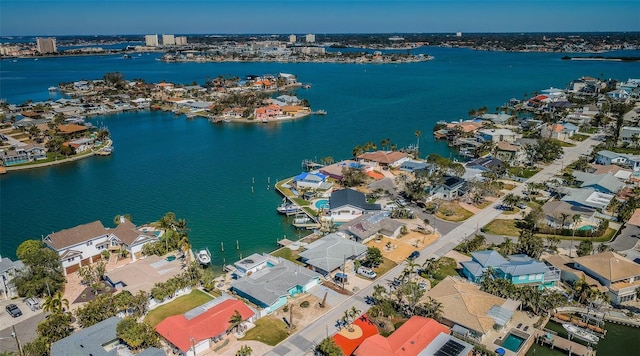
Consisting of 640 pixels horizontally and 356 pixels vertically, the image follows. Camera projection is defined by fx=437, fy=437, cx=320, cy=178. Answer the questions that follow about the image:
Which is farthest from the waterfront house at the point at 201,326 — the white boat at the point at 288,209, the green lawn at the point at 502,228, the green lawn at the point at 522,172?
the green lawn at the point at 522,172

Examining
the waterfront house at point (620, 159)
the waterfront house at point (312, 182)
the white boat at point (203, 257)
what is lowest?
the white boat at point (203, 257)

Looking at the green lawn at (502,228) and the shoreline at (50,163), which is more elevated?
the shoreline at (50,163)

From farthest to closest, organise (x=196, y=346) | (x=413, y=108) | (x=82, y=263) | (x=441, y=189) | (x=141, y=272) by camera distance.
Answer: (x=413, y=108) → (x=441, y=189) → (x=82, y=263) → (x=141, y=272) → (x=196, y=346)

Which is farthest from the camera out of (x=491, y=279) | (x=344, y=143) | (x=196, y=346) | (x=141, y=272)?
(x=344, y=143)

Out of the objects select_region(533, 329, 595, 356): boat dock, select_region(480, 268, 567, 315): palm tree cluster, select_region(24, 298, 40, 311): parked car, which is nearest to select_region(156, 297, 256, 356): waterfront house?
select_region(24, 298, 40, 311): parked car

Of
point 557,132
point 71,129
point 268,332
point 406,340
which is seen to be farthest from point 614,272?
point 71,129

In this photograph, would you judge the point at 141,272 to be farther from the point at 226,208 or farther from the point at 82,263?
the point at 226,208

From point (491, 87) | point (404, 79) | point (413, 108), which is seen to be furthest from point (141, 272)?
point (404, 79)

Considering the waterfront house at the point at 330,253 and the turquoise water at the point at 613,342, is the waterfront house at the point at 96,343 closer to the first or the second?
the waterfront house at the point at 330,253

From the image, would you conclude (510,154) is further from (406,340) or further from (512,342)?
(406,340)
